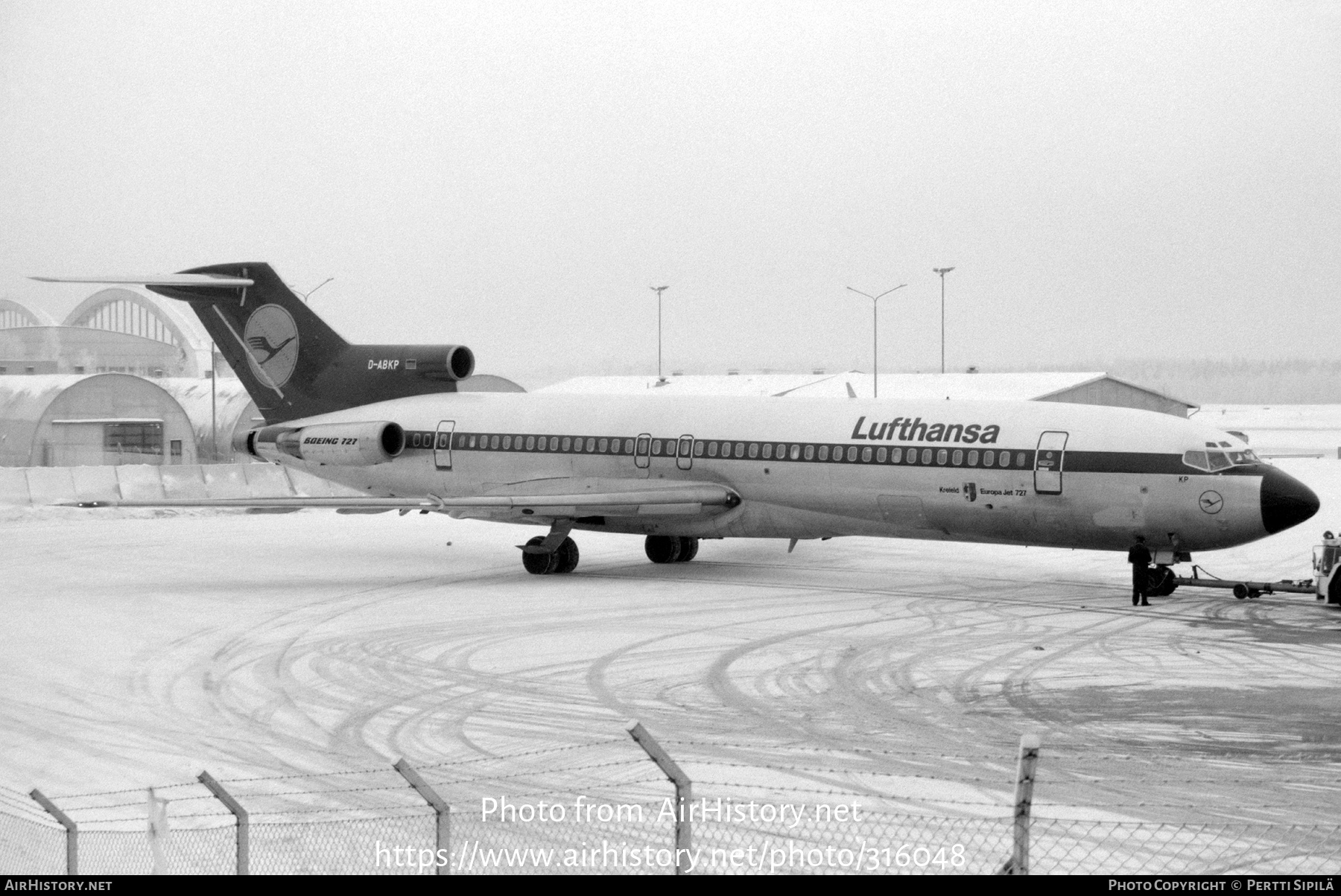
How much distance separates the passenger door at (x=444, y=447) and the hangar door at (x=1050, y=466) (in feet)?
37.8

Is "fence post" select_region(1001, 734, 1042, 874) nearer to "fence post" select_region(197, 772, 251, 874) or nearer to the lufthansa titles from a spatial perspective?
"fence post" select_region(197, 772, 251, 874)

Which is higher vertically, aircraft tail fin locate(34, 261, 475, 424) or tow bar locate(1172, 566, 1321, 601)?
aircraft tail fin locate(34, 261, 475, 424)

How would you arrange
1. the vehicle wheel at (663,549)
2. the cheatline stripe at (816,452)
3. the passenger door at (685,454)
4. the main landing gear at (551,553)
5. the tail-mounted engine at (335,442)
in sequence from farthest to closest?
the tail-mounted engine at (335,442)
the vehicle wheel at (663,549)
the main landing gear at (551,553)
the passenger door at (685,454)
the cheatline stripe at (816,452)

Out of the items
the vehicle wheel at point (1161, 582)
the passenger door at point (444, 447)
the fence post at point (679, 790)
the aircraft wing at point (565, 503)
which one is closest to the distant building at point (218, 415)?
the passenger door at point (444, 447)

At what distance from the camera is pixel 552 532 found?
2678 cm

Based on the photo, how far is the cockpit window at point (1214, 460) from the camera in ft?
72.5

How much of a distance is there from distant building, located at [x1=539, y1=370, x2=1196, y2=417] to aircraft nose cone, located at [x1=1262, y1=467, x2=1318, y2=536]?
30.7 meters

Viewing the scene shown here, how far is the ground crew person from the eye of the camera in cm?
2253

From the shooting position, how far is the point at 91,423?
49.5 m

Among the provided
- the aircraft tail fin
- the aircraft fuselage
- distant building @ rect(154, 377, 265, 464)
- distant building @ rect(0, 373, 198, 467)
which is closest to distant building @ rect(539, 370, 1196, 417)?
distant building @ rect(154, 377, 265, 464)

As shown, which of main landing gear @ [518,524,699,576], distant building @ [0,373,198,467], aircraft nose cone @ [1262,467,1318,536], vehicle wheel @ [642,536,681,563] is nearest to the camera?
aircraft nose cone @ [1262,467,1318,536]

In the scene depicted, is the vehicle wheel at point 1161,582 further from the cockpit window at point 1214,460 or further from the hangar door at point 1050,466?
the hangar door at point 1050,466

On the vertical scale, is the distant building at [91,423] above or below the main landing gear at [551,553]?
above

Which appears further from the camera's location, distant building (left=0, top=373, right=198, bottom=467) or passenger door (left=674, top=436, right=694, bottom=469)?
distant building (left=0, top=373, right=198, bottom=467)
